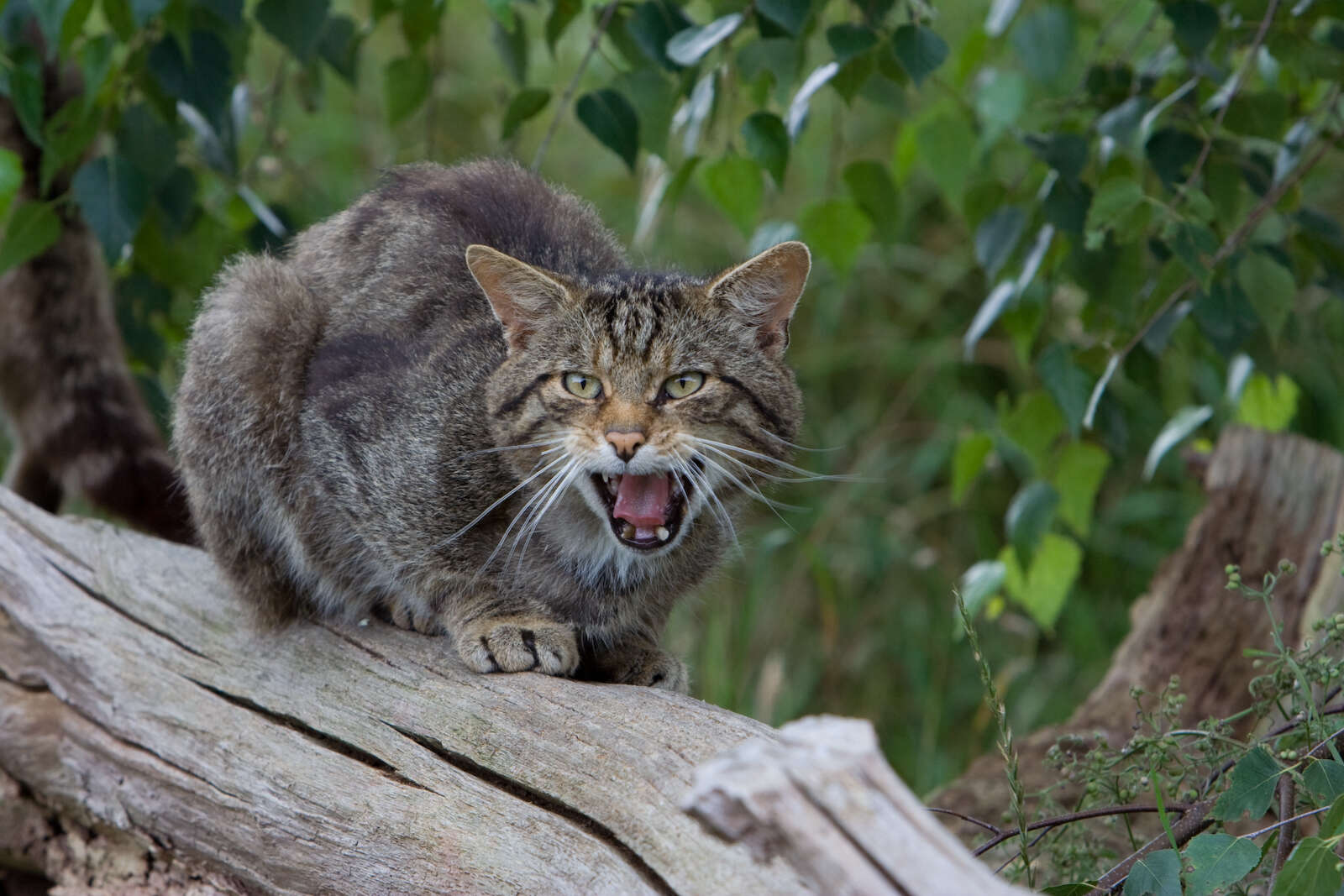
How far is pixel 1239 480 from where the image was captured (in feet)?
11.3

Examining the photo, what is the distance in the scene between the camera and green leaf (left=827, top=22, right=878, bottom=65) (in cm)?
243

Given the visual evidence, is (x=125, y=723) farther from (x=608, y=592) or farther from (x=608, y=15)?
(x=608, y=15)

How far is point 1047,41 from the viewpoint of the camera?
256cm

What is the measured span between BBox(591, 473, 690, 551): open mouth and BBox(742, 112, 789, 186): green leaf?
65 centimetres

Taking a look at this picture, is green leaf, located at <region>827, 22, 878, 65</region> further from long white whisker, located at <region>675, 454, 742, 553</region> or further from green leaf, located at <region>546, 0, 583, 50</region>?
Answer: long white whisker, located at <region>675, 454, 742, 553</region>

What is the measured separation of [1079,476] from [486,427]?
1.40 m

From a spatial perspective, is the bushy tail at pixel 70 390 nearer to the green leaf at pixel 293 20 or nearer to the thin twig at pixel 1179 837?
the green leaf at pixel 293 20

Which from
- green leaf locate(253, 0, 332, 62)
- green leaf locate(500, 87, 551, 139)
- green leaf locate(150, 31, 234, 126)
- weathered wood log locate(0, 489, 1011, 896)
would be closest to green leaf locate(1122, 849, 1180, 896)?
weathered wood log locate(0, 489, 1011, 896)

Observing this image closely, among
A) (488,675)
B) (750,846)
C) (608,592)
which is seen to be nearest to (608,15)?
(608,592)

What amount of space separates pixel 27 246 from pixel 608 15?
1.37 metres

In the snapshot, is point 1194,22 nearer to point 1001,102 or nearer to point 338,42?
point 1001,102

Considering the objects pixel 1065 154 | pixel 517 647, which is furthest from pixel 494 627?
pixel 1065 154

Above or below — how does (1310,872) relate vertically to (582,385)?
below

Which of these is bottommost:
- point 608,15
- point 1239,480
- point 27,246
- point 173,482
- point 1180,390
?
point 1180,390
